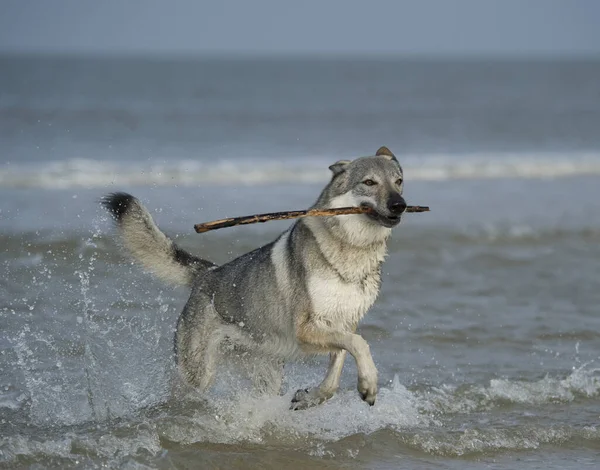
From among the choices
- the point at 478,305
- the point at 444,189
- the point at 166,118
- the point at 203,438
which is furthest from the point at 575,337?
the point at 166,118

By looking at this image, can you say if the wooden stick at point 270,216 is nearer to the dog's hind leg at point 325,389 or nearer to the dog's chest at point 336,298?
the dog's chest at point 336,298

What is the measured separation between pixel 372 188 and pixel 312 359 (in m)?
1.20

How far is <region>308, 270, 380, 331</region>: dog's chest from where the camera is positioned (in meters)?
5.43

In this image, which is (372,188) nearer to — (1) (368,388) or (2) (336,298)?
(2) (336,298)

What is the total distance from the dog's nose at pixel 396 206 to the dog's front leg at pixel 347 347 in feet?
2.57

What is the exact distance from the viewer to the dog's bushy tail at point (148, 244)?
5988mm

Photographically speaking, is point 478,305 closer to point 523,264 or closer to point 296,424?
point 523,264

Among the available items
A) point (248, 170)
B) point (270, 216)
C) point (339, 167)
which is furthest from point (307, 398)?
point (248, 170)

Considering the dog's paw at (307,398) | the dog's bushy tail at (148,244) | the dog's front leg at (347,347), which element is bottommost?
the dog's paw at (307,398)

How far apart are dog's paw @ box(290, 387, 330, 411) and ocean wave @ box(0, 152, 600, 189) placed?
11820mm

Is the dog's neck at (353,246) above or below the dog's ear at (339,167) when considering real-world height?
below

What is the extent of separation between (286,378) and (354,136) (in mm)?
24244

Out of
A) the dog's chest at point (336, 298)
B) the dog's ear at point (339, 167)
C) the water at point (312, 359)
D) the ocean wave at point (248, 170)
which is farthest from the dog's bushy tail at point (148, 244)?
the ocean wave at point (248, 170)

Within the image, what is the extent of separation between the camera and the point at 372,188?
5.41 m
